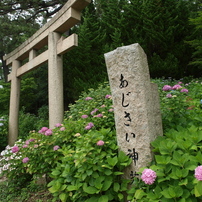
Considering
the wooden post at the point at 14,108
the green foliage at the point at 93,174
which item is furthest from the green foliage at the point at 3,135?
the green foliage at the point at 93,174

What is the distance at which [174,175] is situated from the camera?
147 centimetres

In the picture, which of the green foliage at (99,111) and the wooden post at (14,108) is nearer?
the green foliage at (99,111)

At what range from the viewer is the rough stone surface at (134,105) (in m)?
1.81

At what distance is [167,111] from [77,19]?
241 centimetres

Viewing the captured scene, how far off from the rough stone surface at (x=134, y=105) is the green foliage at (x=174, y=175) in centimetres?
13

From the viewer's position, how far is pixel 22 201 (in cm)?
249

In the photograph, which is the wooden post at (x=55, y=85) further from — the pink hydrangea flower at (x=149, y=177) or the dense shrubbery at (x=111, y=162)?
the pink hydrangea flower at (x=149, y=177)

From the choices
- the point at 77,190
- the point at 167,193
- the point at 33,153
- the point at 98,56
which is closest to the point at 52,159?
the point at 33,153

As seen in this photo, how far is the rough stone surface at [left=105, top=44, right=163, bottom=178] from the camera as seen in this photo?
1814 millimetres

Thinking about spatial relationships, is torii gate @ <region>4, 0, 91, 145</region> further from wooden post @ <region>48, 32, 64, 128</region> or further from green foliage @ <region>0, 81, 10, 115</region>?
green foliage @ <region>0, 81, 10, 115</region>

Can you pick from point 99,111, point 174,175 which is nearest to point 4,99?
point 99,111

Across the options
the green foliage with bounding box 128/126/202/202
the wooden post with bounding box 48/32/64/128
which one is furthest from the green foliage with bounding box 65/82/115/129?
the green foliage with bounding box 128/126/202/202

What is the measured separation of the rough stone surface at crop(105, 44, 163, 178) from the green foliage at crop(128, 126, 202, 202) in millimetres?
130

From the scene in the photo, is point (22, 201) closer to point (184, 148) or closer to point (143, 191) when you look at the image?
point (143, 191)
